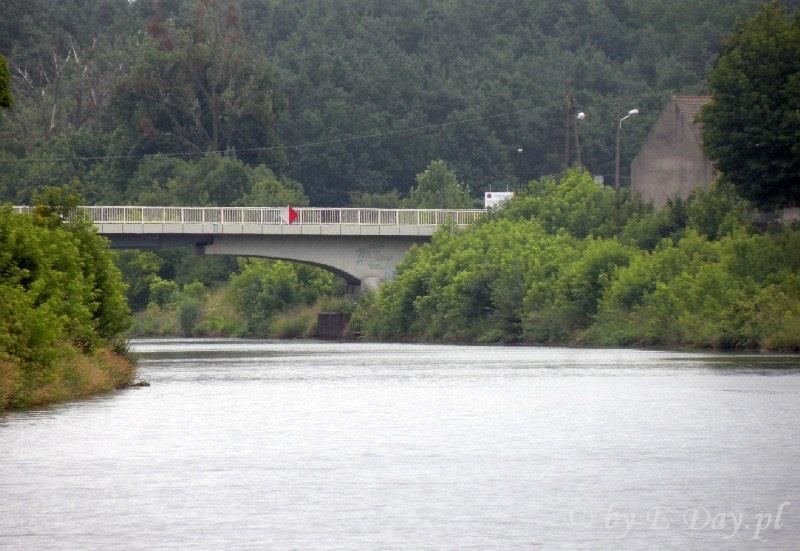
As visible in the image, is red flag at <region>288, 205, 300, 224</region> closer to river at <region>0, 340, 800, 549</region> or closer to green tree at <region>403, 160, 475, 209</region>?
green tree at <region>403, 160, 475, 209</region>

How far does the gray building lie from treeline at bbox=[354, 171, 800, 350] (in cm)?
170

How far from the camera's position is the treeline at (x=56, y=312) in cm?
3553

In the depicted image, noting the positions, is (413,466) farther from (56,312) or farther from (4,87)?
(56,312)

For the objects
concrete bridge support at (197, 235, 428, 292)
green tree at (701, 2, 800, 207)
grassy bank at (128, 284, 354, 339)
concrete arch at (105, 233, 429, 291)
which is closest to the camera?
green tree at (701, 2, 800, 207)

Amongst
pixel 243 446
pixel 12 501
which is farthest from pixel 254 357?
pixel 12 501

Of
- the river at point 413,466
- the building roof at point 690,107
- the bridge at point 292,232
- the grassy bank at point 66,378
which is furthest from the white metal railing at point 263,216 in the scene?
the river at point 413,466

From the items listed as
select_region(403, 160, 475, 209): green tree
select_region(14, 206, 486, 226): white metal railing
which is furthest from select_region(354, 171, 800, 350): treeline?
select_region(403, 160, 475, 209): green tree

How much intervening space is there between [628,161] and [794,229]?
255 feet

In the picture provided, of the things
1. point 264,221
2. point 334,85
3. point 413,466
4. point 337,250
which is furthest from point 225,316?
point 413,466

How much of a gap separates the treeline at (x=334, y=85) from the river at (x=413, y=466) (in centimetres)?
8447

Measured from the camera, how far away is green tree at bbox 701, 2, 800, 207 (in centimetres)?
6769

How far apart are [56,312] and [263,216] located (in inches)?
2072

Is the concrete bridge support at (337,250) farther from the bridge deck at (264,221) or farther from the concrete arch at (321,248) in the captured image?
the bridge deck at (264,221)

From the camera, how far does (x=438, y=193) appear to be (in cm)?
12412
